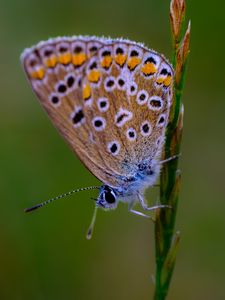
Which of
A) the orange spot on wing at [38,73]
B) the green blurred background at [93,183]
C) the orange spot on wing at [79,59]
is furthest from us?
the green blurred background at [93,183]

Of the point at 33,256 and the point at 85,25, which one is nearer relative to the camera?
the point at 33,256

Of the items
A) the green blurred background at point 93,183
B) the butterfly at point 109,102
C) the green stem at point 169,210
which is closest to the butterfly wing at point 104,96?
the butterfly at point 109,102

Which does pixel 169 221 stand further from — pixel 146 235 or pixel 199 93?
pixel 199 93

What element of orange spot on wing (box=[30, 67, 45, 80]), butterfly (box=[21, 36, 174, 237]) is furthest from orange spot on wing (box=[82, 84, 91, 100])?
orange spot on wing (box=[30, 67, 45, 80])

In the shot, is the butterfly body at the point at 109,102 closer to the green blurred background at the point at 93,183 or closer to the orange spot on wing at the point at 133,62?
the orange spot on wing at the point at 133,62

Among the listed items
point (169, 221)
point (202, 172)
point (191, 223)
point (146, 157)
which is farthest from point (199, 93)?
point (169, 221)

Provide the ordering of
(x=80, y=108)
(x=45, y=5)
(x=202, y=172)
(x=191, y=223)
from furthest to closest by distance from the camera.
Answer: (x=45, y=5) → (x=202, y=172) → (x=191, y=223) → (x=80, y=108)

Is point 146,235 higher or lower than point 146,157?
lower
